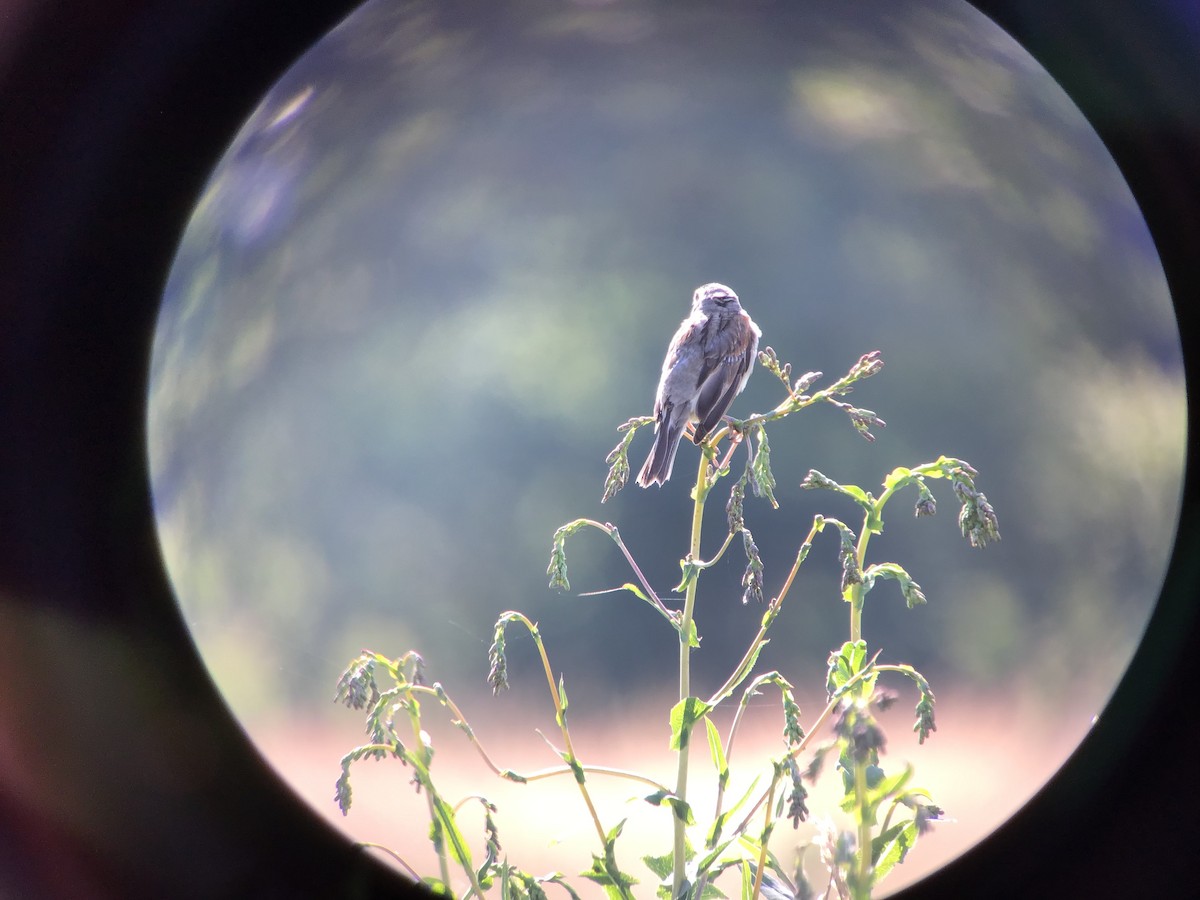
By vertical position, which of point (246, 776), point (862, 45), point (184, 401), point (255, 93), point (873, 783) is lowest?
→ point (873, 783)

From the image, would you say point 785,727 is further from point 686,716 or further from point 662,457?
point 662,457

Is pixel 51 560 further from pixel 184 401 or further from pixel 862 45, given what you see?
pixel 862 45

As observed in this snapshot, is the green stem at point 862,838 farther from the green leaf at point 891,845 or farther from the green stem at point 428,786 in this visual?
the green stem at point 428,786

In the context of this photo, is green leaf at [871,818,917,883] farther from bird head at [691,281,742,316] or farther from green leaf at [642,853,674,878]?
bird head at [691,281,742,316]

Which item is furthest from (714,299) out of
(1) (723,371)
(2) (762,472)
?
(2) (762,472)

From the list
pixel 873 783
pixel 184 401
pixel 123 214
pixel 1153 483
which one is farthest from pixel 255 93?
pixel 1153 483

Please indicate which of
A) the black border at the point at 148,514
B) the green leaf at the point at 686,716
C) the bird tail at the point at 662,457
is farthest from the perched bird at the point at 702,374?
the black border at the point at 148,514
